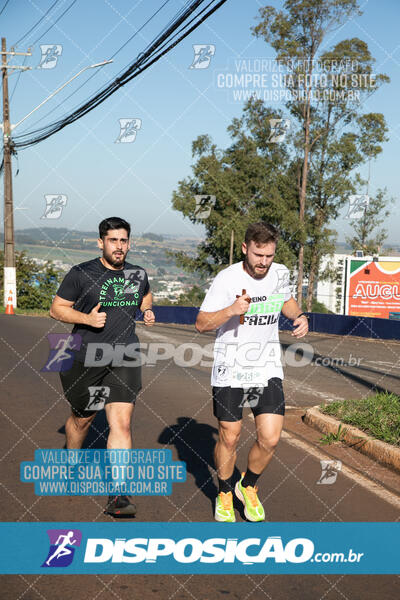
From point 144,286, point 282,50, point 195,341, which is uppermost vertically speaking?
Result: point 282,50

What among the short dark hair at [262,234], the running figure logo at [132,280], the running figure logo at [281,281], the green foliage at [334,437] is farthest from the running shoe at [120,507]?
the green foliage at [334,437]

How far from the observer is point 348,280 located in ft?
112

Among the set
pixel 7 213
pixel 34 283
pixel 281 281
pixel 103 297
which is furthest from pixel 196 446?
pixel 34 283

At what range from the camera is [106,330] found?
4.90 metres

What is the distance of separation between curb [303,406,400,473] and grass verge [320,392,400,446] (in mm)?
88

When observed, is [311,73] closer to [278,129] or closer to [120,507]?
[278,129]

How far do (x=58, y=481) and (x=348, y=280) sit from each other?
30.0m

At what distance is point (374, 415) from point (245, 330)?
A: 3.23 m

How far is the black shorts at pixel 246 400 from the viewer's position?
15.3ft

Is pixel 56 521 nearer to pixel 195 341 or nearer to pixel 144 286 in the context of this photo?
pixel 144 286

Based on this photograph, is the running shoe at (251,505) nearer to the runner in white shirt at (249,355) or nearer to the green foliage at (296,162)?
the runner in white shirt at (249,355)

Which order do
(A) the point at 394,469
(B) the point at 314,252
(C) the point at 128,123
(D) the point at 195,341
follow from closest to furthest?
(A) the point at 394,469, (C) the point at 128,123, (D) the point at 195,341, (B) the point at 314,252

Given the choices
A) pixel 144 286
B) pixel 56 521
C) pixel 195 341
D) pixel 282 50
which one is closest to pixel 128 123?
pixel 195 341

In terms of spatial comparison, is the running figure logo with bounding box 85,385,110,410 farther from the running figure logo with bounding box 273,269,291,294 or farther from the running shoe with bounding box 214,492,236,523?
the running figure logo with bounding box 273,269,291,294
